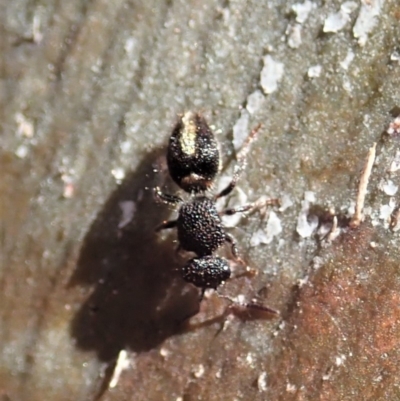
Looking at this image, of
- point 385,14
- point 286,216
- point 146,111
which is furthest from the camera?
point 146,111

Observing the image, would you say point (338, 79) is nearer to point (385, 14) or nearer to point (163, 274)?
point (385, 14)

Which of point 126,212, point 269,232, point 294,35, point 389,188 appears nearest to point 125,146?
point 126,212

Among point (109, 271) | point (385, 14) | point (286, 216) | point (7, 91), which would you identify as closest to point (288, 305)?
point (286, 216)

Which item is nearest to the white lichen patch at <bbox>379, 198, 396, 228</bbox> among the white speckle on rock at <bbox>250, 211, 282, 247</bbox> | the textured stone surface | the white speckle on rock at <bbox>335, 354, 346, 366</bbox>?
the textured stone surface

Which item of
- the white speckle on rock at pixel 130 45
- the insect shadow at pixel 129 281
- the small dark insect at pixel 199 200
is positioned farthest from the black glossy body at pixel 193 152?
the white speckle on rock at pixel 130 45

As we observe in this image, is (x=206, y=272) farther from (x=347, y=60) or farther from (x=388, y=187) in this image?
(x=347, y=60)

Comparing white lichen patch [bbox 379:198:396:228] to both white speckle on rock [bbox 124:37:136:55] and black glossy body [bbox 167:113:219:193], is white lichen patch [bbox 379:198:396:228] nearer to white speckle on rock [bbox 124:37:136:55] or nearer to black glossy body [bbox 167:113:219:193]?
black glossy body [bbox 167:113:219:193]

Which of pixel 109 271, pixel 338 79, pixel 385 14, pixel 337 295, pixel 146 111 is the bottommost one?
pixel 109 271

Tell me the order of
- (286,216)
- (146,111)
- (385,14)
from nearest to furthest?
(385,14) → (286,216) → (146,111)
